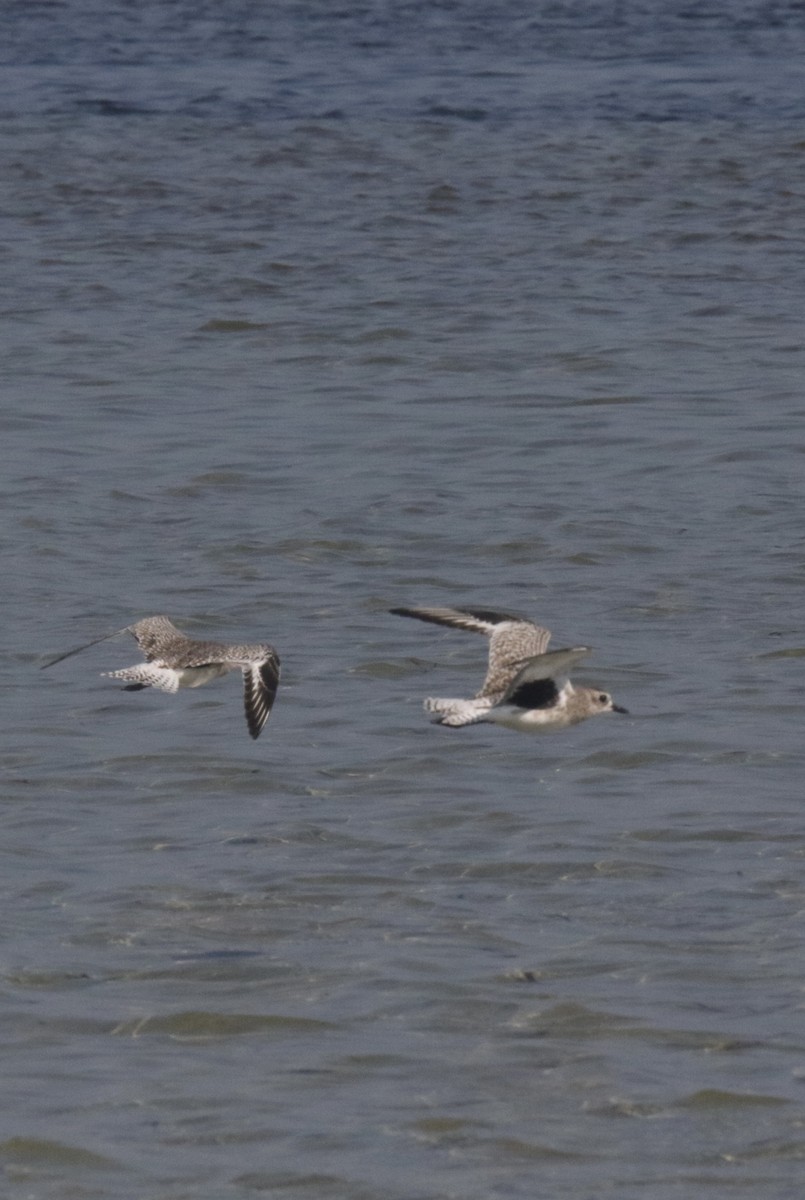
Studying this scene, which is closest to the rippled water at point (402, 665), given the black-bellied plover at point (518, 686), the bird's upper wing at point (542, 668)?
the black-bellied plover at point (518, 686)

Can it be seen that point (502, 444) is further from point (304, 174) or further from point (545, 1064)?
point (304, 174)

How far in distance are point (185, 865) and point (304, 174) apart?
16.0 meters

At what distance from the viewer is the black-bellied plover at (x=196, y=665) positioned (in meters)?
9.09

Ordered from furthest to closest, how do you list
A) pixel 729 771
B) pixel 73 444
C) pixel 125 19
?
pixel 125 19
pixel 73 444
pixel 729 771

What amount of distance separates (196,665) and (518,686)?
4.44 feet

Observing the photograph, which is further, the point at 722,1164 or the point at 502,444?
the point at 502,444

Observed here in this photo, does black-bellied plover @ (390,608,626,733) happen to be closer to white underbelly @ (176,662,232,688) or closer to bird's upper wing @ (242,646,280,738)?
bird's upper wing @ (242,646,280,738)

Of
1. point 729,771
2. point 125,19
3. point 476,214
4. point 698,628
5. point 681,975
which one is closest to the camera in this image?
point 681,975

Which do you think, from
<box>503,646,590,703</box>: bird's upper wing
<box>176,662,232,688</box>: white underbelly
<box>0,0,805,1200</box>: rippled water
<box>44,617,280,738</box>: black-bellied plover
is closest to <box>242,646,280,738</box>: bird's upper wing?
<box>44,617,280,738</box>: black-bellied plover

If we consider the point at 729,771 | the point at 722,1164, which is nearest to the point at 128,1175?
the point at 722,1164

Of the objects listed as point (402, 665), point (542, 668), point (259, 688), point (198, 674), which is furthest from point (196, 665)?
point (402, 665)

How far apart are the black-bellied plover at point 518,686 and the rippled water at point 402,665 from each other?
396 millimetres

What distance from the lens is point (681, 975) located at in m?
7.69

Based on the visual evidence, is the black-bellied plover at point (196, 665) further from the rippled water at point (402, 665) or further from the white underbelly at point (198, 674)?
the rippled water at point (402, 665)
